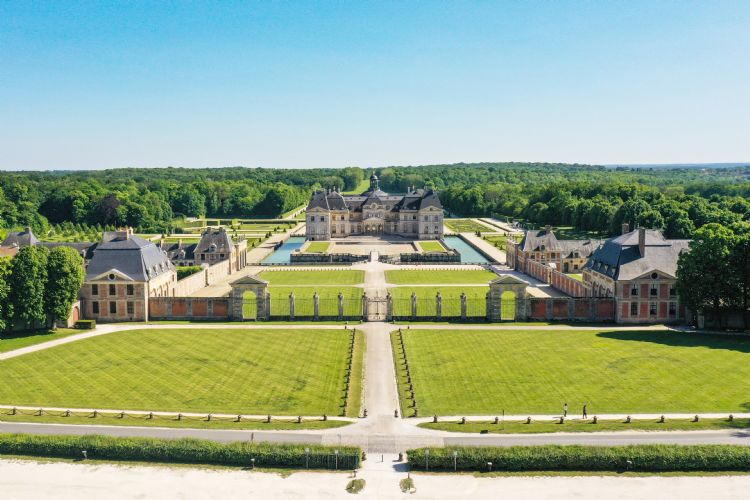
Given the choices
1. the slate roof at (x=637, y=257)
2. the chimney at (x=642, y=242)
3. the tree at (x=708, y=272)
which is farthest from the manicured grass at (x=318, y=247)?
the tree at (x=708, y=272)

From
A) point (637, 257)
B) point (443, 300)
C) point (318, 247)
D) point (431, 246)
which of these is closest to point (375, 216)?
point (318, 247)

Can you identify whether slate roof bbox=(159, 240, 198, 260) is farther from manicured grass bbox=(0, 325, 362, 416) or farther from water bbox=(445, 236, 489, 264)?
water bbox=(445, 236, 489, 264)

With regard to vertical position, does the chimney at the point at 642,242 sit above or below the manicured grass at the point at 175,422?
above

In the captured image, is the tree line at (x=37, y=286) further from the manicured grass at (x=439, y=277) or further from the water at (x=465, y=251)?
the water at (x=465, y=251)

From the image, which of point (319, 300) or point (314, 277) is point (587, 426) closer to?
point (319, 300)

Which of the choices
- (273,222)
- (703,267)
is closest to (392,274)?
(703,267)

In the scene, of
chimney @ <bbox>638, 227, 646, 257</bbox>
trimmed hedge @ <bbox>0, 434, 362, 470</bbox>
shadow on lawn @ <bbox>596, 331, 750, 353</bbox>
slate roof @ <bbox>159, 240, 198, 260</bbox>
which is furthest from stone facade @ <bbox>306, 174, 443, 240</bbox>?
trimmed hedge @ <bbox>0, 434, 362, 470</bbox>

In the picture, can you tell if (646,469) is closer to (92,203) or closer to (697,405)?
(697,405)
